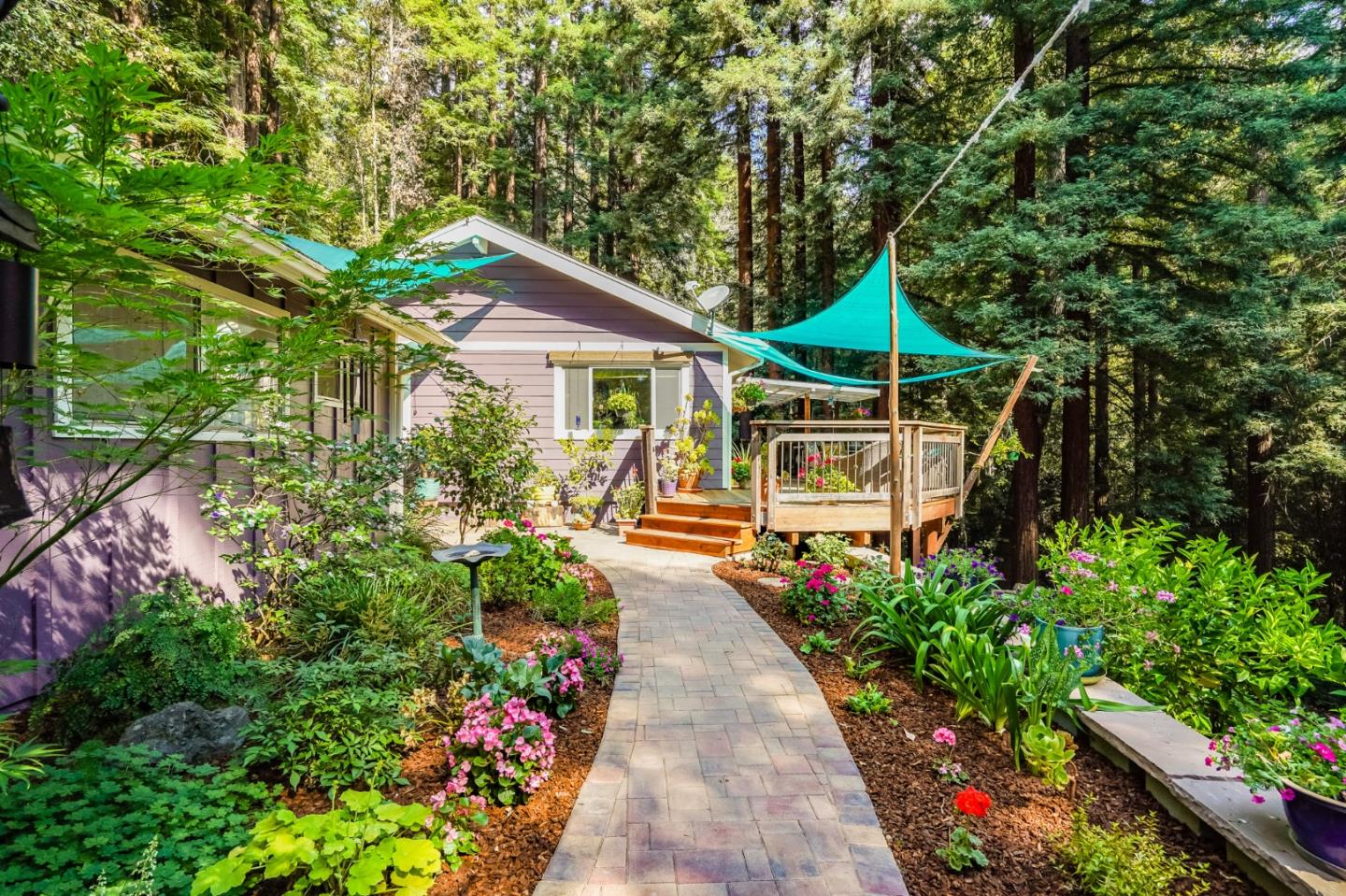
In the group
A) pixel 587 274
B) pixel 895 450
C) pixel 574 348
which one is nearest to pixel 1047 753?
pixel 895 450

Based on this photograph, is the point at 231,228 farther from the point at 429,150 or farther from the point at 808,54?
the point at 429,150

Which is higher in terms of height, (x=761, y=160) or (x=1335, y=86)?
(x=761, y=160)

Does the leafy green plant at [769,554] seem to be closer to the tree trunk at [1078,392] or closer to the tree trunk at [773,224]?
the tree trunk at [1078,392]

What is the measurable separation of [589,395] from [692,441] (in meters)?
1.78

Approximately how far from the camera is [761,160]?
689 inches

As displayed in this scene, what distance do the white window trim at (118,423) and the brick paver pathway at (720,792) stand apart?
2.23 m

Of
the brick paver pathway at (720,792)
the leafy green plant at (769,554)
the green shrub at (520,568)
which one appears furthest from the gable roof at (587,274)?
the brick paver pathway at (720,792)

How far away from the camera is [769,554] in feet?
21.6

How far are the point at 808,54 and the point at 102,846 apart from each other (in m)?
13.8

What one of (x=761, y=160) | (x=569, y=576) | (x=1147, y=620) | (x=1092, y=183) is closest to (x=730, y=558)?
(x=569, y=576)

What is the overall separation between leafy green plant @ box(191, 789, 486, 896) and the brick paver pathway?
16.8 inches

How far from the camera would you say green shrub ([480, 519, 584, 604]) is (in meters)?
4.76

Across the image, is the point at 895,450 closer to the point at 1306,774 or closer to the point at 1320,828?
the point at 1306,774

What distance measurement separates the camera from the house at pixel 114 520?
272 cm
